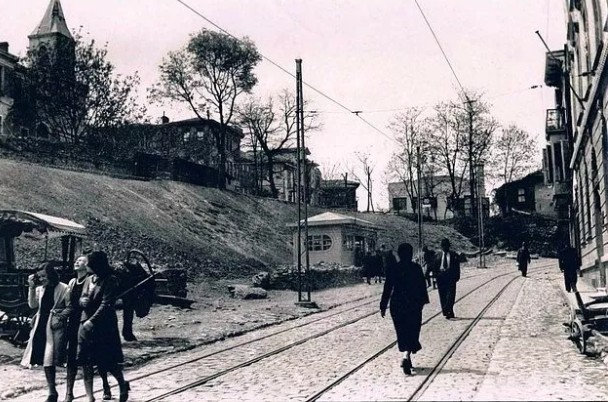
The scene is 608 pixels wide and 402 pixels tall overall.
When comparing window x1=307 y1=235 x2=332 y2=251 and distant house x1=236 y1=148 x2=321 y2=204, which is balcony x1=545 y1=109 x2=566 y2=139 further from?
distant house x1=236 y1=148 x2=321 y2=204

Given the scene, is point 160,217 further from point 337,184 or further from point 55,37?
point 337,184

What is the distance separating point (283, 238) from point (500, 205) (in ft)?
106

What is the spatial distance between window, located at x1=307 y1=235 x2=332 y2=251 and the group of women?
25004 millimetres

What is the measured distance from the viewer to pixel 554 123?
115 ft

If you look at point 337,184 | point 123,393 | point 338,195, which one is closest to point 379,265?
point 123,393

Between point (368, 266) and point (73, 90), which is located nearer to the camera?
point (368, 266)

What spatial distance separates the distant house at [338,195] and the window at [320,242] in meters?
39.8

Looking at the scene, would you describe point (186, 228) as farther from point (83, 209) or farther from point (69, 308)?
point (69, 308)

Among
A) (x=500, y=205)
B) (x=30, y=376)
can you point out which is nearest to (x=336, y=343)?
(x=30, y=376)

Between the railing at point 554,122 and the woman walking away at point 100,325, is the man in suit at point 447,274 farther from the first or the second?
the railing at point 554,122

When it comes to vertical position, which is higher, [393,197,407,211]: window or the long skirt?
[393,197,407,211]: window

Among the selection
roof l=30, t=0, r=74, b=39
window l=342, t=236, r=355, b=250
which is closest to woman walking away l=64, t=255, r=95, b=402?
window l=342, t=236, r=355, b=250

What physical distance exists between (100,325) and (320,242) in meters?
25.7

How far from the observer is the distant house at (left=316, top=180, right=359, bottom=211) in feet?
243
